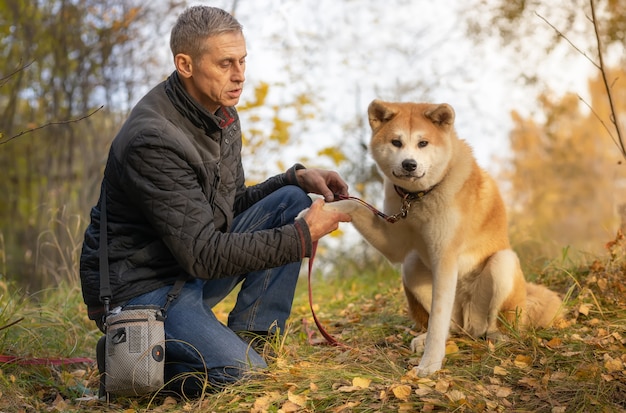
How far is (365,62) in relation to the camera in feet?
26.0

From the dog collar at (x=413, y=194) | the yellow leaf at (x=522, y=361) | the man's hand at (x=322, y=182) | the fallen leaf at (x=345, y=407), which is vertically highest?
the man's hand at (x=322, y=182)

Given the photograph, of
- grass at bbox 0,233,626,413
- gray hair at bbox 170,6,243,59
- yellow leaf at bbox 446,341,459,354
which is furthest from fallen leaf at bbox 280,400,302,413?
gray hair at bbox 170,6,243,59

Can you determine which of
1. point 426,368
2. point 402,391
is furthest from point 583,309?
point 402,391

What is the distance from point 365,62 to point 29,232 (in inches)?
185

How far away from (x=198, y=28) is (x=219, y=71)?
0.71 ft

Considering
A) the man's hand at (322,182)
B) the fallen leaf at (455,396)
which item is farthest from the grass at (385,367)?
the man's hand at (322,182)

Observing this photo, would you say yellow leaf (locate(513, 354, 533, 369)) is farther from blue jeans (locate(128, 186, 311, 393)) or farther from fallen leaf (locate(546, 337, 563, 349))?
blue jeans (locate(128, 186, 311, 393))

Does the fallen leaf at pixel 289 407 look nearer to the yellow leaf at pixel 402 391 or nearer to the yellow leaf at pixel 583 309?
the yellow leaf at pixel 402 391

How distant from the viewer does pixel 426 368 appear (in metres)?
3.23

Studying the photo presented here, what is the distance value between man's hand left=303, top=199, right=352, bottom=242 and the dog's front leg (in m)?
0.65

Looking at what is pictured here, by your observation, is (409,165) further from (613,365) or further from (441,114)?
(613,365)

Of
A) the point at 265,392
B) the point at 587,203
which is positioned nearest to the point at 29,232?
the point at 265,392

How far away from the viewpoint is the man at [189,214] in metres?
2.90

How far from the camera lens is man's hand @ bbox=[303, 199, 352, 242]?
309cm
